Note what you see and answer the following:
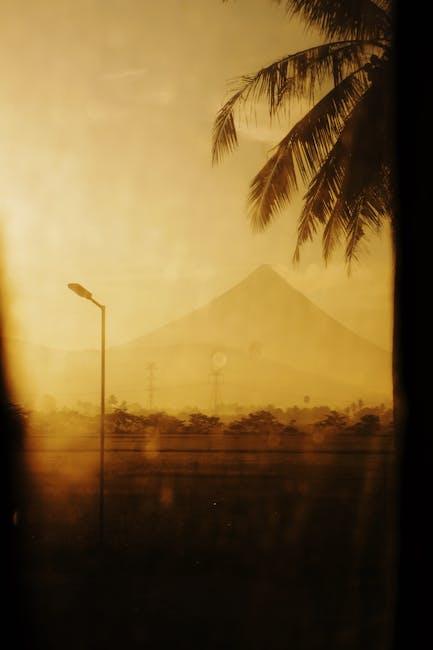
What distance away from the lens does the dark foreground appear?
5.81 meters

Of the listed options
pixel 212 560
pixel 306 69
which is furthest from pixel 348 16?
pixel 212 560

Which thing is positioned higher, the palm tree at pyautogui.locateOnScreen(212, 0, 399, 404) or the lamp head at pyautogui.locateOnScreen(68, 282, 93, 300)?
the palm tree at pyautogui.locateOnScreen(212, 0, 399, 404)

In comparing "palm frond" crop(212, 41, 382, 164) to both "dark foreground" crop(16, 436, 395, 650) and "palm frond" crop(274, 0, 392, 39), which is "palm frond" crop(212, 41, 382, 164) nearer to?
"palm frond" crop(274, 0, 392, 39)

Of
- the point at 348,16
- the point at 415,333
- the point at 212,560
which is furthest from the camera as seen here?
the point at 212,560

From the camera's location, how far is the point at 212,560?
8234 millimetres

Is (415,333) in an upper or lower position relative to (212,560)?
upper

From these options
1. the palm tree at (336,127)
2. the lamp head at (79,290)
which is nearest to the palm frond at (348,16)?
the palm tree at (336,127)

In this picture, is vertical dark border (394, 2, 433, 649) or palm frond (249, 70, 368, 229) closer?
vertical dark border (394, 2, 433, 649)

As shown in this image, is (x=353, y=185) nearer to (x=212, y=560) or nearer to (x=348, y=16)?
(x=348, y=16)

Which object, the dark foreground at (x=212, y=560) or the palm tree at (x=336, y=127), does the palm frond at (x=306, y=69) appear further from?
the dark foreground at (x=212, y=560)

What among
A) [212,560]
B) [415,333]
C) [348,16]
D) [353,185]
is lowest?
[212,560]

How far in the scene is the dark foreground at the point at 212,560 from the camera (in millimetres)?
5812

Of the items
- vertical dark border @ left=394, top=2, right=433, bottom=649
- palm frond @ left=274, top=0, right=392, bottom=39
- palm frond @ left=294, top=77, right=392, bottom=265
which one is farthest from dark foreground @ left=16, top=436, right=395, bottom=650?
palm frond @ left=274, top=0, right=392, bottom=39

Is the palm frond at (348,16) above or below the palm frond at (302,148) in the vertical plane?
above
